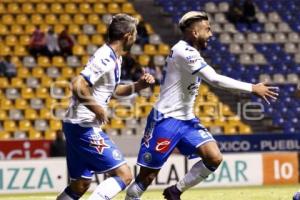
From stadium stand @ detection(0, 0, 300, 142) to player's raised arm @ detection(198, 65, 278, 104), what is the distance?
1288 cm

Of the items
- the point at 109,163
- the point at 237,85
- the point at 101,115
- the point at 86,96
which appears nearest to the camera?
the point at 101,115

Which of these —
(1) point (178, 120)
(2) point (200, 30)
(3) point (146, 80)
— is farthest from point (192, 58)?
(1) point (178, 120)

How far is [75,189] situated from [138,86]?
1294 millimetres

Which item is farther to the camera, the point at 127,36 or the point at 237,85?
the point at 237,85

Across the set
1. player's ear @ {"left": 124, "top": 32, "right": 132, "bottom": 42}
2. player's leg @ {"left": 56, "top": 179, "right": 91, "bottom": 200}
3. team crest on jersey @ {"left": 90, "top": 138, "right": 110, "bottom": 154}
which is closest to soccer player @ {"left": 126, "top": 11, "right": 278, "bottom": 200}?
player's leg @ {"left": 56, "top": 179, "right": 91, "bottom": 200}

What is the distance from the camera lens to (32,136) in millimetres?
21516

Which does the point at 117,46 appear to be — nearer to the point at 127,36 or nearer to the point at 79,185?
the point at 127,36

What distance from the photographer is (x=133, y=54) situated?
79.0ft

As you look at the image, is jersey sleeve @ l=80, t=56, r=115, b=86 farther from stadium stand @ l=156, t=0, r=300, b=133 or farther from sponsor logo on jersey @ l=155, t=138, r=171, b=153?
stadium stand @ l=156, t=0, r=300, b=133

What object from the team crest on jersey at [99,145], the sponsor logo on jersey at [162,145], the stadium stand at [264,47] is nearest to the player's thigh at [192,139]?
the sponsor logo on jersey at [162,145]

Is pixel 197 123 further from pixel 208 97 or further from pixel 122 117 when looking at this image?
pixel 208 97

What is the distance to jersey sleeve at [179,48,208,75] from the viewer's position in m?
9.18

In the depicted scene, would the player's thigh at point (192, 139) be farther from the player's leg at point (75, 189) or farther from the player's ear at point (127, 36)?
the player's ear at point (127, 36)

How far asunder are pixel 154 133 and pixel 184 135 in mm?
347
